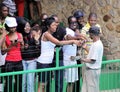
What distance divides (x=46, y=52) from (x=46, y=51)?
0.05 ft

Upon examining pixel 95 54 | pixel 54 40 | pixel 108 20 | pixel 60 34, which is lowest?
pixel 95 54

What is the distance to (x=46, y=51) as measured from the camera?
7.65 metres

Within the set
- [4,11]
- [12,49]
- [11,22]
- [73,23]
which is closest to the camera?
[12,49]

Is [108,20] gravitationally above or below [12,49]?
above

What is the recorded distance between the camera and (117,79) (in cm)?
816

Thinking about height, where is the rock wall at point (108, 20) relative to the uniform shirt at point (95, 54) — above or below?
above

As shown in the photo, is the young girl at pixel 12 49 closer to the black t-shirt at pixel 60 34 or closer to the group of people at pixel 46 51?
the group of people at pixel 46 51

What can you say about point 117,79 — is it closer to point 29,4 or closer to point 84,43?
point 84,43

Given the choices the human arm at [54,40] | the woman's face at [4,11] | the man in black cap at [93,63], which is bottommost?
the man in black cap at [93,63]

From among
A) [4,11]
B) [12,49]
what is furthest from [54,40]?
[4,11]

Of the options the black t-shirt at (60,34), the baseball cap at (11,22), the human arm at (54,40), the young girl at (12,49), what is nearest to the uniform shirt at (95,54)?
the human arm at (54,40)

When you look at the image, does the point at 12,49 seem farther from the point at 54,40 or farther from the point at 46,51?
the point at 54,40

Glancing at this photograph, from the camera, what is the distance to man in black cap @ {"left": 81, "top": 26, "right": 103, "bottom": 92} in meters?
7.25

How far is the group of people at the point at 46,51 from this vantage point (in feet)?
23.8
